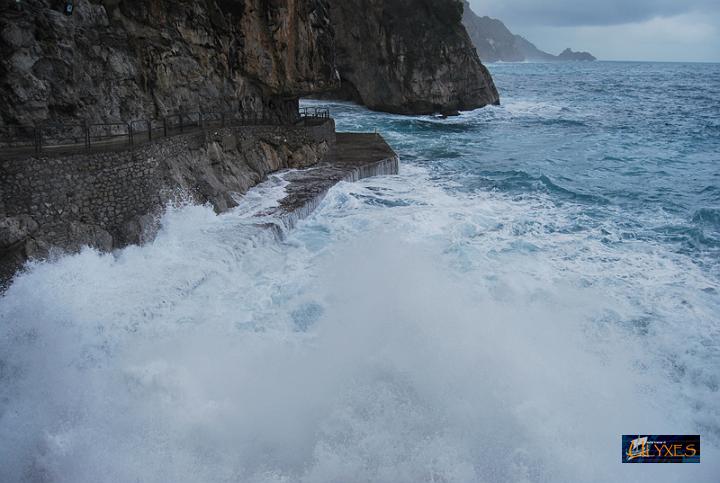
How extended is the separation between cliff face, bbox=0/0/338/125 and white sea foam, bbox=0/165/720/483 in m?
4.84

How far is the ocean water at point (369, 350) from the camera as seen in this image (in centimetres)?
747

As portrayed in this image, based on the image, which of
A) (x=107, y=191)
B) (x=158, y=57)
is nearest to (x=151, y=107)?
(x=158, y=57)

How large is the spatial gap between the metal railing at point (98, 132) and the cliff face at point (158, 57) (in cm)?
32

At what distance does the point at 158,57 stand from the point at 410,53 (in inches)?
1079

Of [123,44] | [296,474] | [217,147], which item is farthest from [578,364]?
[123,44]

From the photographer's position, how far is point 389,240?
571 inches

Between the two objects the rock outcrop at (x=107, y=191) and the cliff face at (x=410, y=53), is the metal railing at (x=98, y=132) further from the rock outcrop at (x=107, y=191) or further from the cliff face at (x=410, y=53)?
the cliff face at (x=410, y=53)

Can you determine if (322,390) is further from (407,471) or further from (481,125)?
(481,125)

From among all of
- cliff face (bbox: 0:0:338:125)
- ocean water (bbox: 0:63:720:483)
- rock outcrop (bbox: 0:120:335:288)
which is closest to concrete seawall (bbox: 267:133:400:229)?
ocean water (bbox: 0:63:720:483)

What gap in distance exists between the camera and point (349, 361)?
9375 millimetres

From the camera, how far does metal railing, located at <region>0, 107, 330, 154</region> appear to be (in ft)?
40.8

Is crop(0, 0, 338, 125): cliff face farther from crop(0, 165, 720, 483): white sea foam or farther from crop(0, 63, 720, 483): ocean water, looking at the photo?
crop(0, 165, 720, 483): white sea foam

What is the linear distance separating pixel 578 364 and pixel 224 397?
6092 mm

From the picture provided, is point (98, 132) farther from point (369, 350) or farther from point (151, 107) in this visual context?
point (369, 350)
